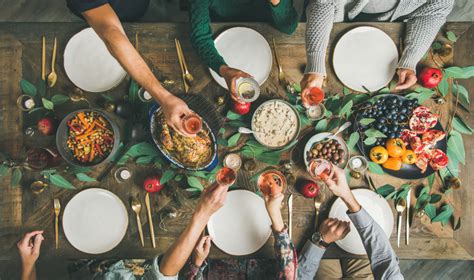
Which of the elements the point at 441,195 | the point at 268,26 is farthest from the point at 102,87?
the point at 441,195

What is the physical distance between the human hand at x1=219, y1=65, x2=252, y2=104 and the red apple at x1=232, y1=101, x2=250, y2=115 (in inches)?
1.0

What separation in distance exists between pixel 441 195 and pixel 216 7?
1.47 m

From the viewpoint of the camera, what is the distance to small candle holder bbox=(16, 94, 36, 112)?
1604 mm

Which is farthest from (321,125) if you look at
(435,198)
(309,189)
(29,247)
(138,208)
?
(29,247)

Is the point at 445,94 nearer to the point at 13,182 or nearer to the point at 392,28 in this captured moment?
the point at 392,28

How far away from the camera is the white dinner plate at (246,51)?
5.33ft

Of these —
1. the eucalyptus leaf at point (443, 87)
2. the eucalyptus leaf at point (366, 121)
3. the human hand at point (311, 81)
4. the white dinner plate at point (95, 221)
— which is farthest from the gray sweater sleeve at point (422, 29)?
the white dinner plate at point (95, 221)

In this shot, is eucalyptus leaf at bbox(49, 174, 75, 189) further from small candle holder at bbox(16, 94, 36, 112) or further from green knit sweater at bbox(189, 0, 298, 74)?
green knit sweater at bbox(189, 0, 298, 74)

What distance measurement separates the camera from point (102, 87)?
63.6 inches

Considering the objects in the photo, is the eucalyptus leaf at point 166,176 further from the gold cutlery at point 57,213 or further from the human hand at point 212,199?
the gold cutlery at point 57,213

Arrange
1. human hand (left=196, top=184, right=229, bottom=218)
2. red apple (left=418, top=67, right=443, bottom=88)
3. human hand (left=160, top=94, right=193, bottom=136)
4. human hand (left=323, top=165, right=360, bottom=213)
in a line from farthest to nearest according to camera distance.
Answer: red apple (left=418, top=67, right=443, bottom=88)
human hand (left=323, top=165, right=360, bottom=213)
human hand (left=196, top=184, right=229, bottom=218)
human hand (left=160, top=94, right=193, bottom=136)

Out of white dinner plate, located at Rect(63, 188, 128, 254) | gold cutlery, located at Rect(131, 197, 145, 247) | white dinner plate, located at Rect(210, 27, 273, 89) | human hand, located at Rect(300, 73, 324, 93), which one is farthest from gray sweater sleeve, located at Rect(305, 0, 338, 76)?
white dinner plate, located at Rect(63, 188, 128, 254)


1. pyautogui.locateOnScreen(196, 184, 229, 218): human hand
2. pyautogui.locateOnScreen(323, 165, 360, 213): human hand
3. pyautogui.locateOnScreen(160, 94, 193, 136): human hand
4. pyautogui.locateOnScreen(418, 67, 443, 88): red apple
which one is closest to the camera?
pyautogui.locateOnScreen(160, 94, 193, 136): human hand

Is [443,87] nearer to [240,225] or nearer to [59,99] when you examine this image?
[240,225]
